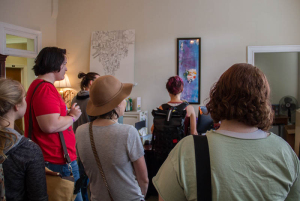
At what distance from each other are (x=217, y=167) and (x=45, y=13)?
17.3ft

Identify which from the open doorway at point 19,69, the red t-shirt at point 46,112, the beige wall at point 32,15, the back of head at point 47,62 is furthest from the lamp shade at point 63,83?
the red t-shirt at point 46,112

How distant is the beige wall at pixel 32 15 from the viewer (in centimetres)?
417

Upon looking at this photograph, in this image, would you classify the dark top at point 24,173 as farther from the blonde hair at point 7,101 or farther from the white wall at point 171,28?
the white wall at point 171,28

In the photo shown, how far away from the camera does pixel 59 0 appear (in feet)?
16.8

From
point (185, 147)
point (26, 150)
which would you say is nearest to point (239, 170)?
point (185, 147)

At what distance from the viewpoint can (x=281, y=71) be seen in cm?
502

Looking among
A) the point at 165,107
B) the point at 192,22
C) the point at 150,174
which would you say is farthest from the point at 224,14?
the point at 150,174

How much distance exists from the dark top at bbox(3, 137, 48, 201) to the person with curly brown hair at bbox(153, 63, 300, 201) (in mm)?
622

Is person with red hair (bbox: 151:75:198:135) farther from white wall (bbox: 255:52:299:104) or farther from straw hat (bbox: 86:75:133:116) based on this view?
white wall (bbox: 255:52:299:104)

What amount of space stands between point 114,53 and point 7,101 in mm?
3743

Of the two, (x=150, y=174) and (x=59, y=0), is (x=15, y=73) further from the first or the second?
(x=150, y=174)

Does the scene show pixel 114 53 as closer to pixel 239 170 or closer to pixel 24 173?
pixel 24 173

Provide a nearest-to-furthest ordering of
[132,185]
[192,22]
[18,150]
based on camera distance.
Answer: [18,150] → [132,185] → [192,22]

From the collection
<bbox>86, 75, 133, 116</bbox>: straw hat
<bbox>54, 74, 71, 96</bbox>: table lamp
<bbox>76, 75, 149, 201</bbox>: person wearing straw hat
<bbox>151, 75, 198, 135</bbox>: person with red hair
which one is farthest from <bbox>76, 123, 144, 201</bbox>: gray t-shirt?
<bbox>54, 74, 71, 96</bbox>: table lamp
